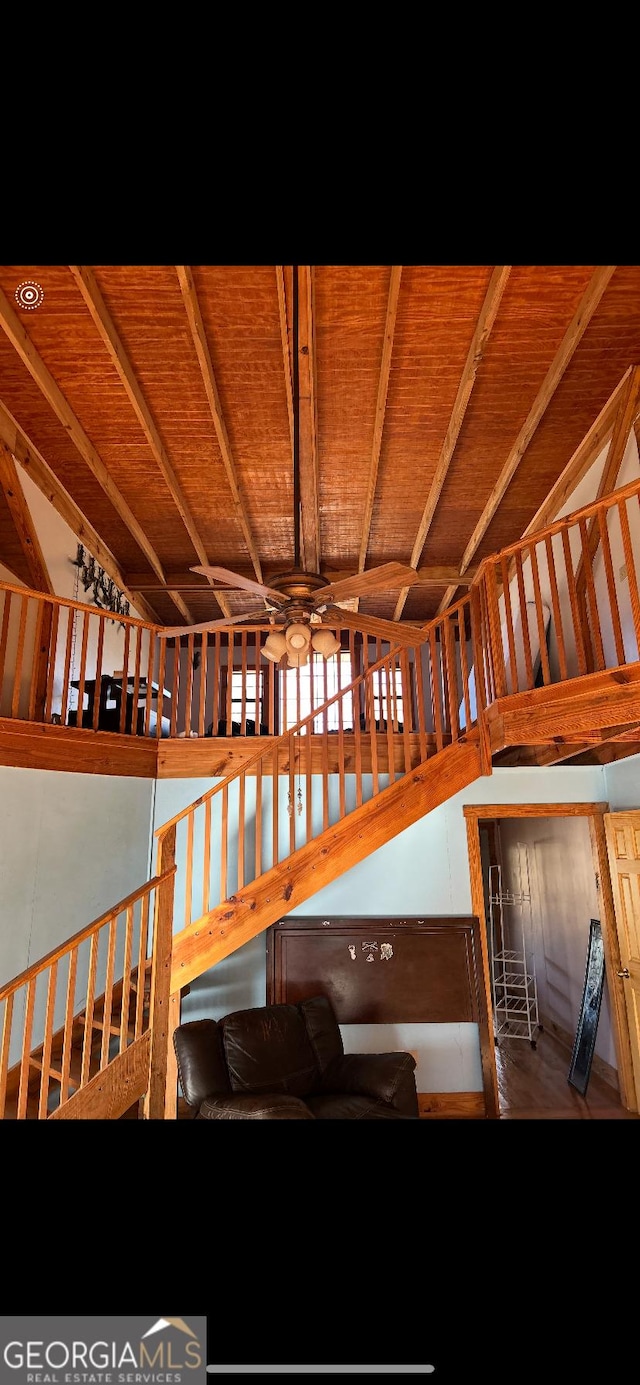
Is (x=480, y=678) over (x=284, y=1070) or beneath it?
over

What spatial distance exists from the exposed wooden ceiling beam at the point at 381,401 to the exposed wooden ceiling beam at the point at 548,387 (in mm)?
1153

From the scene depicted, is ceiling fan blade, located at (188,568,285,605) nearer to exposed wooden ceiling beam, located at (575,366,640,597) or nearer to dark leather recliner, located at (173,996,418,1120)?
exposed wooden ceiling beam, located at (575,366,640,597)

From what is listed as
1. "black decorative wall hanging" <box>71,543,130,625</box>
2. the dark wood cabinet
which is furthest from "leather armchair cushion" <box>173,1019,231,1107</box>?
"black decorative wall hanging" <box>71,543,130,625</box>

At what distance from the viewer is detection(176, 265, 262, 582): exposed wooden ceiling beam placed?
406cm

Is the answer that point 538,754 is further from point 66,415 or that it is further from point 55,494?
point 55,494

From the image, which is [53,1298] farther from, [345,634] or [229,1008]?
[345,634]

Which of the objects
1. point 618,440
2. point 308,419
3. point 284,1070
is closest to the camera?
point 284,1070

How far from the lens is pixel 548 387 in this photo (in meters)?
4.95

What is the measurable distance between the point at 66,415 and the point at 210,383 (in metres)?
1.24

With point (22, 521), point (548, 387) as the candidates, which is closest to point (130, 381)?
point (22, 521)

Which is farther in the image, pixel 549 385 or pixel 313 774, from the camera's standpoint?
pixel 313 774

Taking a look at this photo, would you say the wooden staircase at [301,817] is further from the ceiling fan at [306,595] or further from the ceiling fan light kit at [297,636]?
the ceiling fan light kit at [297,636]

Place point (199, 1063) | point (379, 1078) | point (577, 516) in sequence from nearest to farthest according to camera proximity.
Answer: point (577, 516), point (199, 1063), point (379, 1078)
